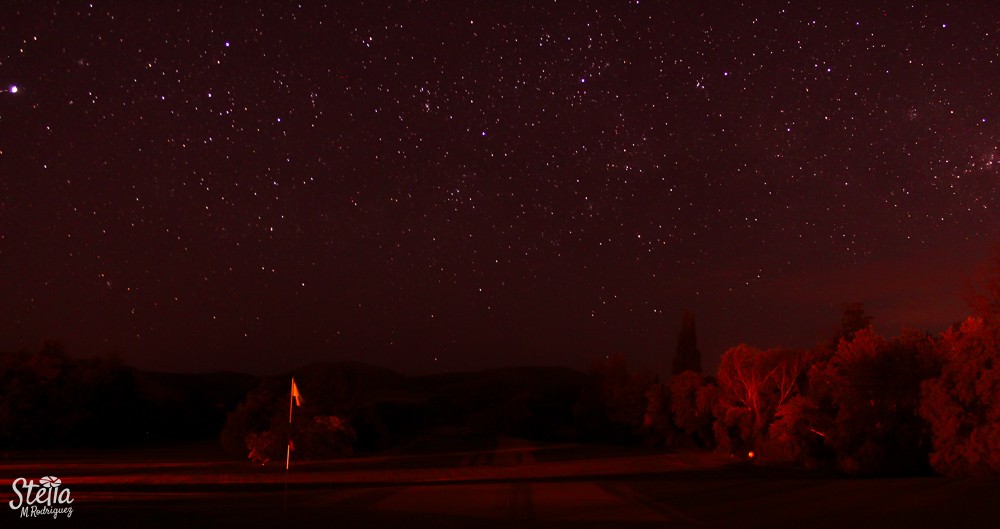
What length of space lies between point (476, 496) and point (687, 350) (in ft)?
182

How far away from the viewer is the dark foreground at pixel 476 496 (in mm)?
21078

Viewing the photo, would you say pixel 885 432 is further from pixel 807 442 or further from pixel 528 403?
pixel 528 403

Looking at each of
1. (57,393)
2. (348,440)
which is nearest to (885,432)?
(348,440)

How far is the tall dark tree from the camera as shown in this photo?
262 ft

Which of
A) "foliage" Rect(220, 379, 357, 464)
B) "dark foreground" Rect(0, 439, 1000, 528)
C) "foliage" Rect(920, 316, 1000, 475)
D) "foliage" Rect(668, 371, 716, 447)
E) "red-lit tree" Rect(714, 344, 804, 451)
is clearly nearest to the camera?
"dark foreground" Rect(0, 439, 1000, 528)

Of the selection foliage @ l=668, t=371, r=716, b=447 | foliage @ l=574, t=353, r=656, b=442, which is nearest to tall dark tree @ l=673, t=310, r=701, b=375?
foliage @ l=574, t=353, r=656, b=442

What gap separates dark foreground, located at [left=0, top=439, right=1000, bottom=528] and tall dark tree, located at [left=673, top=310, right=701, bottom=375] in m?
33.3

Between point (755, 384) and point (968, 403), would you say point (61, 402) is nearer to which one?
point (755, 384)

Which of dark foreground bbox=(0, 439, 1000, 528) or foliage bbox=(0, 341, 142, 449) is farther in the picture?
foliage bbox=(0, 341, 142, 449)

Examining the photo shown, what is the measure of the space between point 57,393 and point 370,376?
139 metres

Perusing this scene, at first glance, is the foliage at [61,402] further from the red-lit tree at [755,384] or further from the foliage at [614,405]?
the red-lit tree at [755,384]

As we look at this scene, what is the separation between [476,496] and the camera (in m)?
28.6
